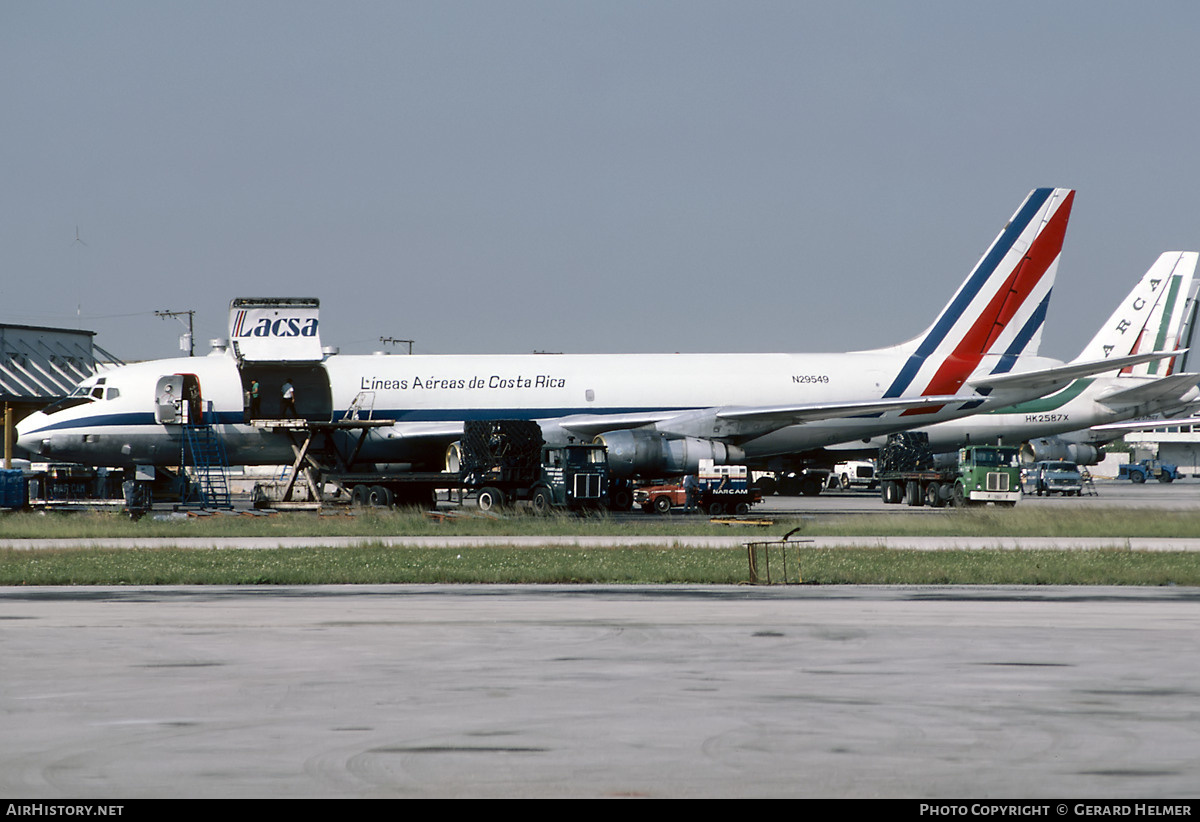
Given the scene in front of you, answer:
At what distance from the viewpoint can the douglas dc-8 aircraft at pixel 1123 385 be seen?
5566 centimetres

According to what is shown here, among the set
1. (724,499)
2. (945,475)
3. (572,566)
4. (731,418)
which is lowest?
(572,566)

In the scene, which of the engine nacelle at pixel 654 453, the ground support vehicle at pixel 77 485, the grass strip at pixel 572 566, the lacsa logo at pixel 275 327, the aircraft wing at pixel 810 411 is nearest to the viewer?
the grass strip at pixel 572 566

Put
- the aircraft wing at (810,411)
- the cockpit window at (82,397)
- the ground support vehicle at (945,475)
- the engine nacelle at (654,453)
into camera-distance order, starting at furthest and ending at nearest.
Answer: the ground support vehicle at (945,475)
the cockpit window at (82,397)
the aircraft wing at (810,411)
the engine nacelle at (654,453)

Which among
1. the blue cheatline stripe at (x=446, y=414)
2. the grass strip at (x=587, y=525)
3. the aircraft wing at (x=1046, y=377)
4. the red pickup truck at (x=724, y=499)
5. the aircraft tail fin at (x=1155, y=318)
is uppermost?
the aircraft tail fin at (x=1155, y=318)

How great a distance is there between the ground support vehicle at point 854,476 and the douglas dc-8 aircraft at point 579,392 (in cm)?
3256

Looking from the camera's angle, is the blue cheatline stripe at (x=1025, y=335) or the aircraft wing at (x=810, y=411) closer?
the aircraft wing at (x=810, y=411)

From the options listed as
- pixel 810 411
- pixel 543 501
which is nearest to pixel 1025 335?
pixel 810 411

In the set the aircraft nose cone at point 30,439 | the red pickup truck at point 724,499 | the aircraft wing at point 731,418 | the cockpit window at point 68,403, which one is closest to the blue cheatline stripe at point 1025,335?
the aircraft wing at point 731,418

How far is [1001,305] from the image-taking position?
153 ft

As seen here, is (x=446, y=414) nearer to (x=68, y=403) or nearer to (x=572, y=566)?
(x=68, y=403)

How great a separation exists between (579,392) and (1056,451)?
52.6 meters

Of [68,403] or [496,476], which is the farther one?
[68,403]

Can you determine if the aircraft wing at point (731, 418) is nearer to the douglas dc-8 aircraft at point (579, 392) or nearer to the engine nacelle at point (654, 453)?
the douglas dc-8 aircraft at point (579, 392)
